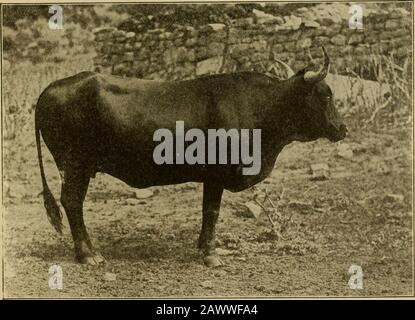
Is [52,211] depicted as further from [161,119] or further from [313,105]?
[313,105]

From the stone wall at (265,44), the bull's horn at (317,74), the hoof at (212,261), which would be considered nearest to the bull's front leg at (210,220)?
the hoof at (212,261)

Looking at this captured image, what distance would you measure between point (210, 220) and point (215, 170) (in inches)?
12.3

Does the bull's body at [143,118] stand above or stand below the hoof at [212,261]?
above

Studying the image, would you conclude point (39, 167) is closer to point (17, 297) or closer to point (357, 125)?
point (17, 297)

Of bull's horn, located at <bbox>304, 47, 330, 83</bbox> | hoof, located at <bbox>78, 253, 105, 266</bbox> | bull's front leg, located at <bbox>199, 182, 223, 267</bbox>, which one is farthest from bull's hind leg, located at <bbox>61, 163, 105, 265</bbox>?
bull's horn, located at <bbox>304, 47, 330, 83</bbox>

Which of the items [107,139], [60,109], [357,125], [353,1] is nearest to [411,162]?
[357,125]

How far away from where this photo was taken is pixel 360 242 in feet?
14.4

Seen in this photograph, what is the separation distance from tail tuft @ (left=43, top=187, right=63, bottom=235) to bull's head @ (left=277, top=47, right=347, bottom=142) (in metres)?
1.52

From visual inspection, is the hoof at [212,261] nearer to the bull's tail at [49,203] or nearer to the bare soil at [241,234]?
the bare soil at [241,234]

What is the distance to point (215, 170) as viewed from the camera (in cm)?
432

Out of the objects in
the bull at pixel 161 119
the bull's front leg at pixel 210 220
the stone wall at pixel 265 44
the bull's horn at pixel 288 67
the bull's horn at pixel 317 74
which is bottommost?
the bull's front leg at pixel 210 220

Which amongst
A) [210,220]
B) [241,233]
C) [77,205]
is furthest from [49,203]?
[241,233]

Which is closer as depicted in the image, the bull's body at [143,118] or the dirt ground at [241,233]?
the bull's body at [143,118]

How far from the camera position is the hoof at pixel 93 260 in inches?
172
